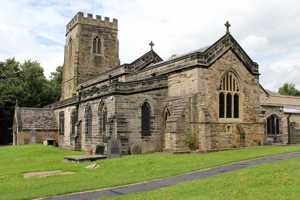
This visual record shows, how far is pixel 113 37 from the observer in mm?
52781

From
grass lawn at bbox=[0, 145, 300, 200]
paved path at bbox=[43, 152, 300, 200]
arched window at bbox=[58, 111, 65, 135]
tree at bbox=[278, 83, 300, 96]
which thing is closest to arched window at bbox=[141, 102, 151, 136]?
grass lawn at bbox=[0, 145, 300, 200]

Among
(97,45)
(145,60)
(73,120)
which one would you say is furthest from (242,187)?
(97,45)

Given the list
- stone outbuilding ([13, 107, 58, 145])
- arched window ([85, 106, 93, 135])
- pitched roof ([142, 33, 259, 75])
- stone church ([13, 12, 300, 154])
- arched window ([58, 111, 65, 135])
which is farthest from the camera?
stone outbuilding ([13, 107, 58, 145])

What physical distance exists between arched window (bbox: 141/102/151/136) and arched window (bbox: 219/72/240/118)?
561 centimetres

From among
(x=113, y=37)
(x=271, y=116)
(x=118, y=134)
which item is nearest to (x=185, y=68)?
(x=118, y=134)

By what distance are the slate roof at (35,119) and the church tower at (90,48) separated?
492 centimetres

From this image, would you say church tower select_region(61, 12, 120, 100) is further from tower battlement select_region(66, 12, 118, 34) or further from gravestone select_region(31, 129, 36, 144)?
gravestone select_region(31, 129, 36, 144)

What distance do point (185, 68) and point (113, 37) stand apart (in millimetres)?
27230

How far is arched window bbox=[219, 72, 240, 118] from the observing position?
2783 cm

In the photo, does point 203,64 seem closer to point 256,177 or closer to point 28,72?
point 256,177

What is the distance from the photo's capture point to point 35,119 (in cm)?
4725

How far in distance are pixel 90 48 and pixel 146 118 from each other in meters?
25.2

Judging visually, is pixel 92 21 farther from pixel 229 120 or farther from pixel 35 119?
pixel 229 120

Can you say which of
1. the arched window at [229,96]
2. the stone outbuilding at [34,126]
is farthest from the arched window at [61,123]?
the arched window at [229,96]
